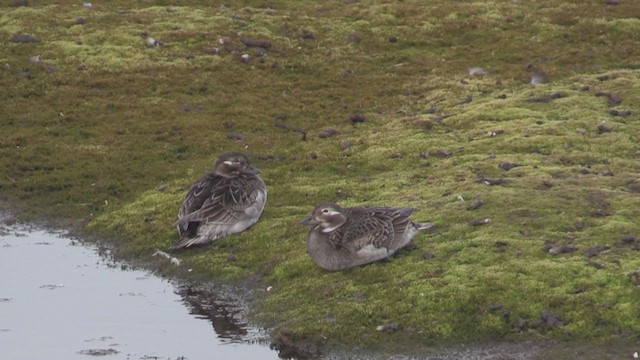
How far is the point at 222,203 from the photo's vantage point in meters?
22.8

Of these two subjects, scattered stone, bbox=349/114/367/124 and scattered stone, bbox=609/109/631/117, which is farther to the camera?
scattered stone, bbox=349/114/367/124

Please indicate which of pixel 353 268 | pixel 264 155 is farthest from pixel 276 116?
pixel 353 268

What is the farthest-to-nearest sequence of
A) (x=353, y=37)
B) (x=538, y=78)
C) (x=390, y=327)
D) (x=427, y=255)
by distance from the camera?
1. (x=353, y=37)
2. (x=538, y=78)
3. (x=427, y=255)
4. (x=390, y=327)

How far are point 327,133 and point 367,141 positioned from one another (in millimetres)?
1083

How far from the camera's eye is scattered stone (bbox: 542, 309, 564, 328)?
1777 centimetres

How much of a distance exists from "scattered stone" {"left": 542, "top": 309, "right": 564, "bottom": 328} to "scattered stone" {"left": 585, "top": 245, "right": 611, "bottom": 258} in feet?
6.01

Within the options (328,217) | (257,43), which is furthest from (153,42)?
(328,217)

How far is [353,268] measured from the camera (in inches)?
795

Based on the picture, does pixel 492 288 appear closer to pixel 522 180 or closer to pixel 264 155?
pixel 522 180

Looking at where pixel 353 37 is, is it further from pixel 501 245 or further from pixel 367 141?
pixel 501 245

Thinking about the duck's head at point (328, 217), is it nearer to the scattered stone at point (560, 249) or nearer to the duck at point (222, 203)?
the duck at point (222, 203)

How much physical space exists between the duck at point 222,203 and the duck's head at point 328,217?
2428 mm

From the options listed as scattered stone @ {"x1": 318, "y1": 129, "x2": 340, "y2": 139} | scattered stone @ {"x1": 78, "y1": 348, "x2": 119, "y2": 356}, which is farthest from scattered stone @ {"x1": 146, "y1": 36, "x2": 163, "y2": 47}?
scattered stone @ {"x1": 78, "y1": 348, "x2": 119, "y2": 356}

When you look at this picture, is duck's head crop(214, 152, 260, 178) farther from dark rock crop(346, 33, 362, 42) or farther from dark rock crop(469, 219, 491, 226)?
dark rock crop(346, 33, 362, 42)
